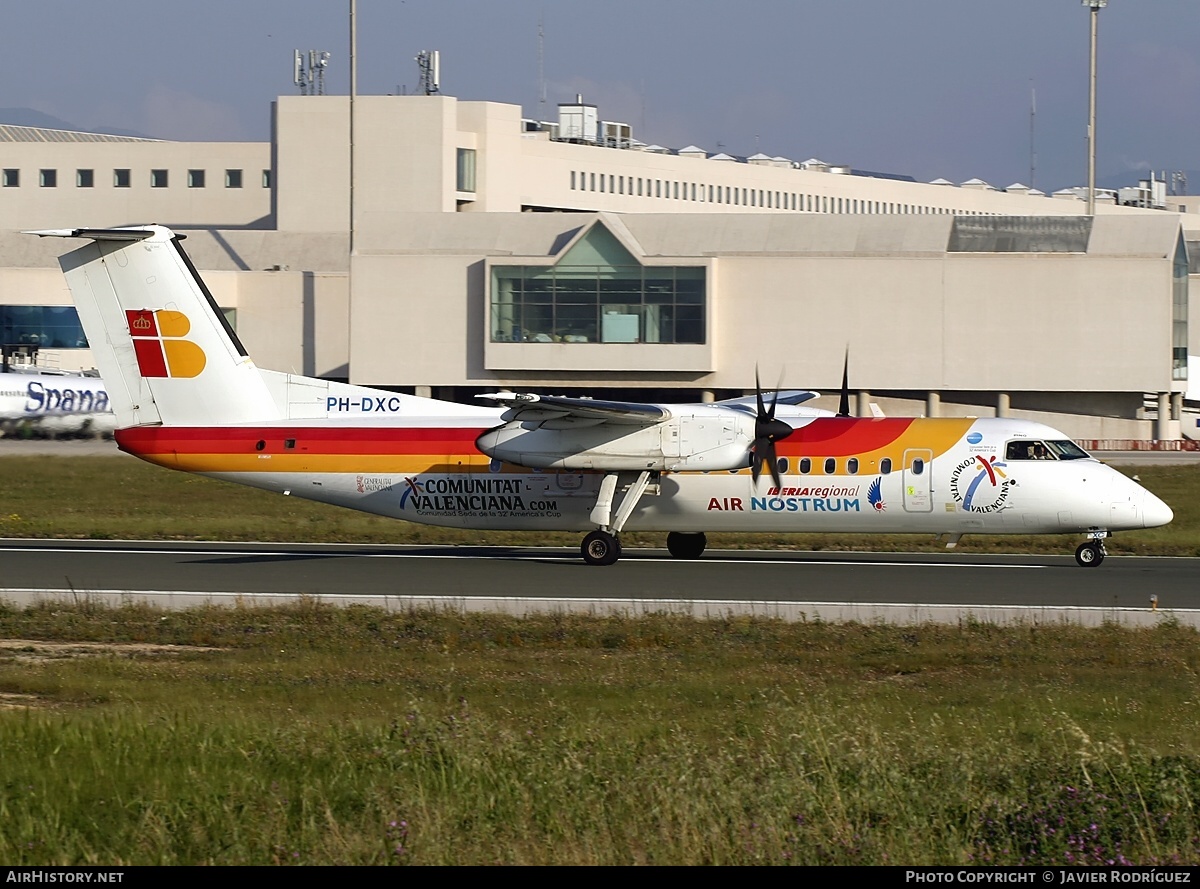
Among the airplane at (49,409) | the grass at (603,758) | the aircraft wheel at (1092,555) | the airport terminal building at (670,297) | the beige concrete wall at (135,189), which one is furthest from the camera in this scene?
the beige concrete wall at (135,189)

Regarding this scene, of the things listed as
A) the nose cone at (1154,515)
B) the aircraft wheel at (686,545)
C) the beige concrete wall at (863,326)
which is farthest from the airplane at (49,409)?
the nose cone at (1154,515)

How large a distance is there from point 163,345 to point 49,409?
1574 inches

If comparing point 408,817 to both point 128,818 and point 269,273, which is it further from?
point 269,273

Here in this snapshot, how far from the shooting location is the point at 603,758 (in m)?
9.81

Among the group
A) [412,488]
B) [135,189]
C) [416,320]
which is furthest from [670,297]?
[135,189]

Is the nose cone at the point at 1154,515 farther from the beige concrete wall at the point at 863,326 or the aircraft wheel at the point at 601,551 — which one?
the beige concrete wall at the point at 863,326

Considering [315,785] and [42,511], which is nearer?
[315,785]

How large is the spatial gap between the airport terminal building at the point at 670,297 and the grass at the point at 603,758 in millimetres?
52335

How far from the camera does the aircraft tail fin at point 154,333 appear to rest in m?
24.5

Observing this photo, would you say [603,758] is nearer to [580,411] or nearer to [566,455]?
[580,411]

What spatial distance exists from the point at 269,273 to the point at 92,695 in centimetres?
6668

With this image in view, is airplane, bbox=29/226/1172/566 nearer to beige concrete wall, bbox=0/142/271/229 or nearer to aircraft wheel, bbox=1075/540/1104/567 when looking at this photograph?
aircraft wheel, bbox=1075/540/1104/567

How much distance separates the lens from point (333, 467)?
82.2ft

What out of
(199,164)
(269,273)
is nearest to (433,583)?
(269,273)
